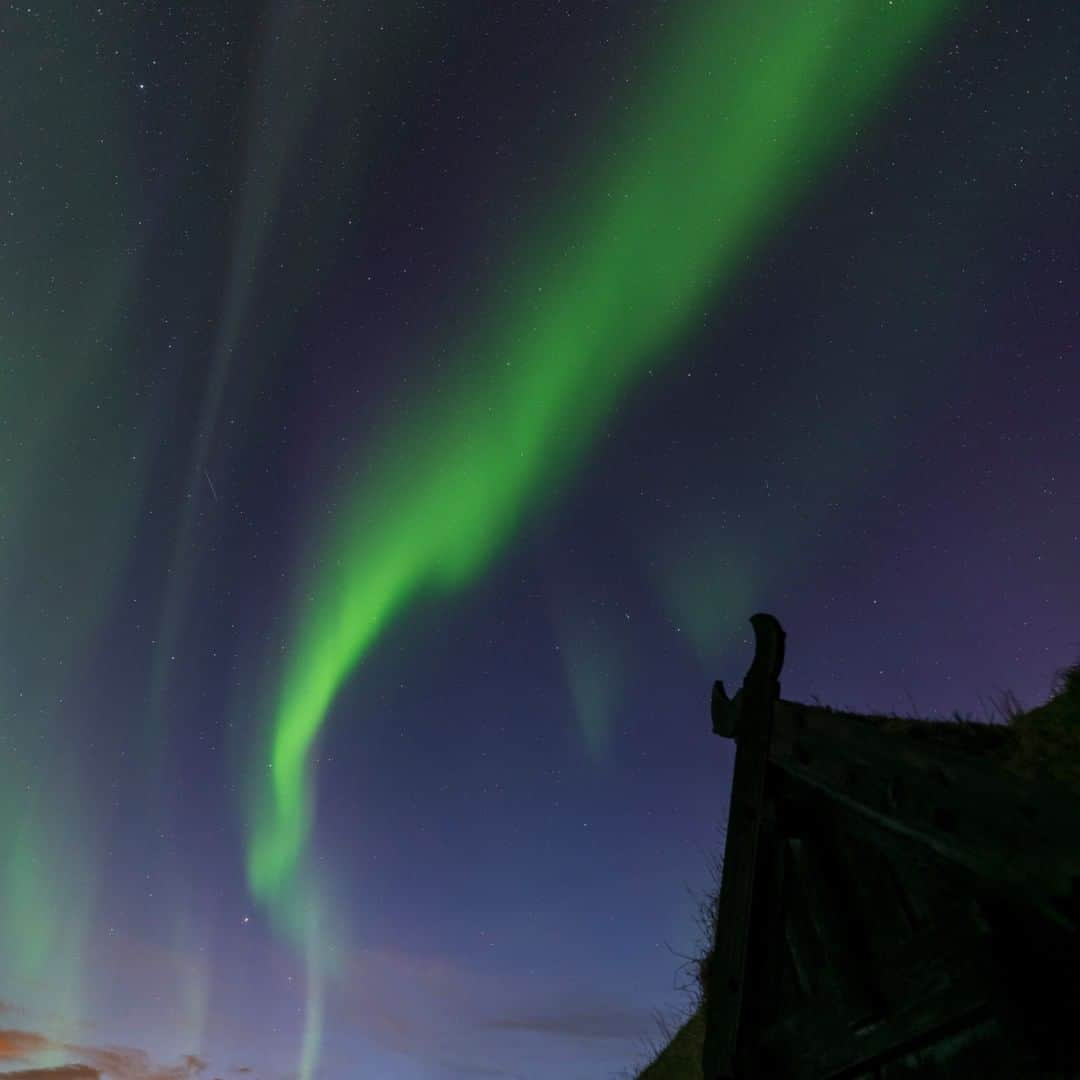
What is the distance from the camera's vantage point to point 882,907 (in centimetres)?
373

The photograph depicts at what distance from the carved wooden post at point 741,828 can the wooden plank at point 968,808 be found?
86 cm

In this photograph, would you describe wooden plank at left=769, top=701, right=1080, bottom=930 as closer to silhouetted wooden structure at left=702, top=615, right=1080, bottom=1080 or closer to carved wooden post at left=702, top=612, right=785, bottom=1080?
silhouetted wooden structure at left=702, top=615, right=1080, bottom=1080

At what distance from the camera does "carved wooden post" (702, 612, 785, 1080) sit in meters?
4.37

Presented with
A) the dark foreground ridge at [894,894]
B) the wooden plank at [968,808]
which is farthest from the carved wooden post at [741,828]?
the wooden plank at [968,808]

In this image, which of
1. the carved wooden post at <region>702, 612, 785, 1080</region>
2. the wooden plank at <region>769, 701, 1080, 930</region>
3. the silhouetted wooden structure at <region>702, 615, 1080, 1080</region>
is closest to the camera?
the wooden plank at <region>769, 701, 1080, 930</region>

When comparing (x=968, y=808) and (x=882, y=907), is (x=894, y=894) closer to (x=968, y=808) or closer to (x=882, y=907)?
→ (x=882, y=907)

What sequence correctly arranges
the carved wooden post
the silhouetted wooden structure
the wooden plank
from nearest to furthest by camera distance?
1. the wooden plank
2. the silhouetted wooden structure
3. the carved wooden post

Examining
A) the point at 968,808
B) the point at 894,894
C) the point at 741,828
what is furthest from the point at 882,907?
the point at 968,808

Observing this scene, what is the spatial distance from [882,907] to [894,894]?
0.30 feet

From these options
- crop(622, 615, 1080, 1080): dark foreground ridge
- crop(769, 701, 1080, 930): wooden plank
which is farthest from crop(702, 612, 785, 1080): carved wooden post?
crop(769, 701, 1080, 930): wooden plank

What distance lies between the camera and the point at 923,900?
11.0 ft

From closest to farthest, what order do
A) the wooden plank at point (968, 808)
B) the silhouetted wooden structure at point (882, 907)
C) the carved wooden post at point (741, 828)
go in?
the wooden plank at point (968, 808)
the silhouetted wooden structure at point (882, 907)
the carved wooden post at point (741, 828)

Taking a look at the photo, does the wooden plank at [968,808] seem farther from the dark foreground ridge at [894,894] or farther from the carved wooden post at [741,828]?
the carved wooden post at [741,828]

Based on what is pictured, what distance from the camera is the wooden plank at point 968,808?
2467mm
